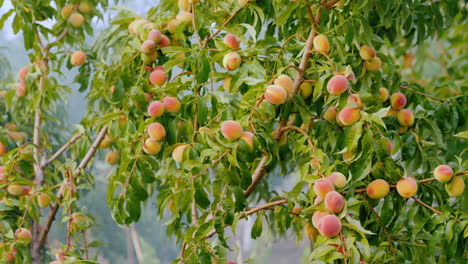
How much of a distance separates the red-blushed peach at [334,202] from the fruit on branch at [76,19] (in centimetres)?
100

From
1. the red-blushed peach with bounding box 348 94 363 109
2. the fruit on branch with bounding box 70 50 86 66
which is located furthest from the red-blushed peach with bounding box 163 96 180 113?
the fruit on branch with bounding box 70 50 86 66

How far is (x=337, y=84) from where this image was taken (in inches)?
34.6

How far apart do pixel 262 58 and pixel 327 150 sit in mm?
232

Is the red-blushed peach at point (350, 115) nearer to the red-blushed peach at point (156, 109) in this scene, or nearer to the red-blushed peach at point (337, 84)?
the red-blushed peach at point (337, 84)

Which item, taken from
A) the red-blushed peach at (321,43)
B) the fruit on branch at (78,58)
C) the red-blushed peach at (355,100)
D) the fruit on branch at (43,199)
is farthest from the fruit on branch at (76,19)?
the red-blushed peach at (355,100)

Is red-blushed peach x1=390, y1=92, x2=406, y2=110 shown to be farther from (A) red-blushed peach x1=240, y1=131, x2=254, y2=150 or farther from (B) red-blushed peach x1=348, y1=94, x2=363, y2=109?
(A) red-blushed peach x1=240, y1=131, x2=254, y2=150

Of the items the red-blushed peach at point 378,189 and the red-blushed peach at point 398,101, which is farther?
the red-blushed peach at point 398,101


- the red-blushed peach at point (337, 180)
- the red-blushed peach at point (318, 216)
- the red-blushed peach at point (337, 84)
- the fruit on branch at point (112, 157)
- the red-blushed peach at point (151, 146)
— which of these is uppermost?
the red-blushed peach at point (337, 84)

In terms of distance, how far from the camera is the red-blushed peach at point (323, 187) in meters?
0.80

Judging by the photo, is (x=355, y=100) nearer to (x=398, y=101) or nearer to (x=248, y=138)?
(x=248, y=138)

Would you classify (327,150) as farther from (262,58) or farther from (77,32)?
(77,32)

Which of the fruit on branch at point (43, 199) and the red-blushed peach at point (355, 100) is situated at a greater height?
the red-blushed peach at point (355, 100)

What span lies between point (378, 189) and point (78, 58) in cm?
98

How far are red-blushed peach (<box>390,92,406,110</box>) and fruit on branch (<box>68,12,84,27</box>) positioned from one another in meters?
0.87
